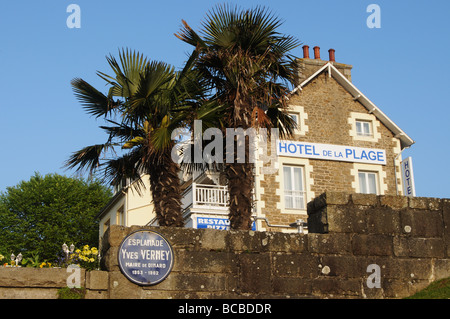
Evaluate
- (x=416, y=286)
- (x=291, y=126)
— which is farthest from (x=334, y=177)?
(x=416, y=286)

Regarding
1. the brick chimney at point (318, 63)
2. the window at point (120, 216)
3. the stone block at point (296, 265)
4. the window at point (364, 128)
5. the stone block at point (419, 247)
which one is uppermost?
the brick chimney at point (318, 63)

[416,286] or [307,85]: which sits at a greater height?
[307,85]

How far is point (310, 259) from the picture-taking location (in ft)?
32.1

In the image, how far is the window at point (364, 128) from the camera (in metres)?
25.9

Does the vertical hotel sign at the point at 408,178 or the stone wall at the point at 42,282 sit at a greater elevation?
the vertical hotel sign at the point at 408,178

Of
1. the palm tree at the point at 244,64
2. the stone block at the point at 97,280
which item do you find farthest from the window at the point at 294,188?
the stone block at the point at 97,280

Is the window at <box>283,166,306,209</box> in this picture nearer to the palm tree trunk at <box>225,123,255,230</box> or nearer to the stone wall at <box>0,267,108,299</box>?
the palm tree trunk at <box>225,123,255,230</box>

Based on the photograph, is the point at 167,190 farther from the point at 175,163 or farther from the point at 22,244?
the point at 22,244

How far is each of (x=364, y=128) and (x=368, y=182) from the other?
2.30m

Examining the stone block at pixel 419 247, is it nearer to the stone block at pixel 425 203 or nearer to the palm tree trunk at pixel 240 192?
the stone block at pixel 425 203

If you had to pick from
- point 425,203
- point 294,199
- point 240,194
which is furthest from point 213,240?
point 294,199

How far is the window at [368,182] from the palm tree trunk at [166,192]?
13.8 meters

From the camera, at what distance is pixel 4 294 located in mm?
8586
